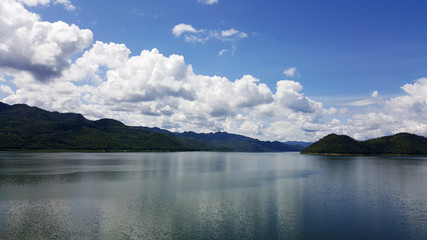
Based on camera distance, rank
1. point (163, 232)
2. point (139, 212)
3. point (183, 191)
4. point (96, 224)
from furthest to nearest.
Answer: point (183, 191) → point (139, 212) → point (96, 224) → point (163, 232)

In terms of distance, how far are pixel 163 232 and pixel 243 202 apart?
87.8 feet

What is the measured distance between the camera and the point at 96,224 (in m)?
44.8

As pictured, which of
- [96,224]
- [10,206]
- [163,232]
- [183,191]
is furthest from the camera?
[183,191]

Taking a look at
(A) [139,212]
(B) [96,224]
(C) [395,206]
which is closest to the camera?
(B) [96,224]

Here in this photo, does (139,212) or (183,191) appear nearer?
(139,212)

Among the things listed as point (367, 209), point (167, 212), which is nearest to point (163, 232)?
point (167, 212)

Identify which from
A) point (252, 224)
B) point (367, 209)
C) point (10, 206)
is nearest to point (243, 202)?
point (252, 224)

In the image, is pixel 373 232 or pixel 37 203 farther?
pixel 37 203

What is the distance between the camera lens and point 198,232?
135ft

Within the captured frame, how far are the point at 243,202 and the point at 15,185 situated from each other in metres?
73.3

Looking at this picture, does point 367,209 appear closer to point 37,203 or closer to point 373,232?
point 373,232

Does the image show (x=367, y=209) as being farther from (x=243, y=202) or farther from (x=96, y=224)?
(x=96, y=224)

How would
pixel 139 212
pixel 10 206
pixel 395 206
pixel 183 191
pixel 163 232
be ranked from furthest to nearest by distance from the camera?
pixel 183 191
pixel 395 206
pixel 10 206
pixel 139 212
pixel 163 232

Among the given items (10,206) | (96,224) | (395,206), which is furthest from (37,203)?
(395,206)
